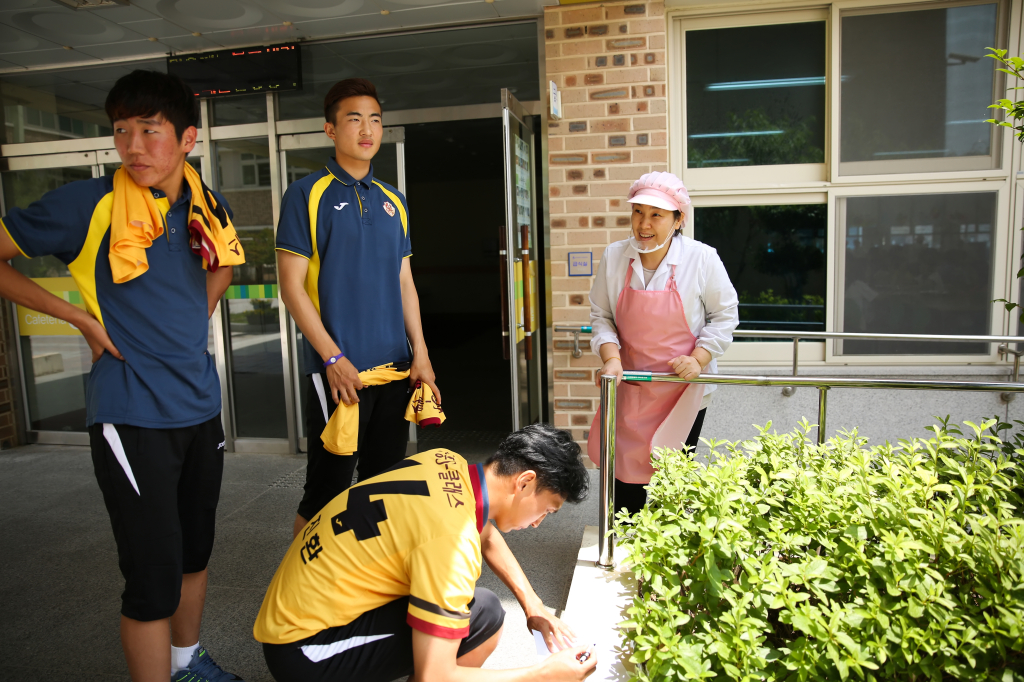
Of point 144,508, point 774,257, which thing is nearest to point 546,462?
point 144,508

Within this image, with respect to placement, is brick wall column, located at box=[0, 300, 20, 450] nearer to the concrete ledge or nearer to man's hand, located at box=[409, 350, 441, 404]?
man's hand, located at box=[409, 350, 441, 404]

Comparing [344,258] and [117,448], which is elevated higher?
[344,258]

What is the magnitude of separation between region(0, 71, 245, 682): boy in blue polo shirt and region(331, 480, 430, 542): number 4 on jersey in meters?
0.59

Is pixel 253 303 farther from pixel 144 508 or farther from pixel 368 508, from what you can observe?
pixel 368 508

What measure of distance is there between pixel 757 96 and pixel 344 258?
2943 mm

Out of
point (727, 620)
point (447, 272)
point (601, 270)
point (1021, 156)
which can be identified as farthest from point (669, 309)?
point (447, 272)

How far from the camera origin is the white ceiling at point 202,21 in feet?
12.4

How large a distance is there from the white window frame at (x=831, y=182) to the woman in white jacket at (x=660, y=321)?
1725mm

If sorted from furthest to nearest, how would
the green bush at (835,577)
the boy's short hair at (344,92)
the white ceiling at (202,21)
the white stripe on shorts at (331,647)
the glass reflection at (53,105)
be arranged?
1. the glass reflection at (53,105)
2. the white ceiling at (202,21)
3. the boy's short hair at (344,92)
4. the white stripe on shorts at (331,647)
5. the green bush at (835,577)

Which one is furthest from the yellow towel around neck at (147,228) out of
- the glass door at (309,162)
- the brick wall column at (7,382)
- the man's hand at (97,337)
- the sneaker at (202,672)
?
the brick wall column at (7,382)

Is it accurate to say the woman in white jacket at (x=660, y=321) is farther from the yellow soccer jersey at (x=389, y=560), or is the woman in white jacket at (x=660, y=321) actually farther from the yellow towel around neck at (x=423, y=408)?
the yellow soccer jersey at (x=389, y=560)

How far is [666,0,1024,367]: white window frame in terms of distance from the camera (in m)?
3.83

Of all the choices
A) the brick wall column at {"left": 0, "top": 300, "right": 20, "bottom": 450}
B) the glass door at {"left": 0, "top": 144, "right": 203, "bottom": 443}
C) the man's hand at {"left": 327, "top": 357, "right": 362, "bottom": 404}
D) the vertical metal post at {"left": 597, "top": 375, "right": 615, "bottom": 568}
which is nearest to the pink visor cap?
the vertical metal post at {"left": 597, "top": 375, "right": 615, "bottom": 568}

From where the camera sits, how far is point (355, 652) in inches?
61.7
